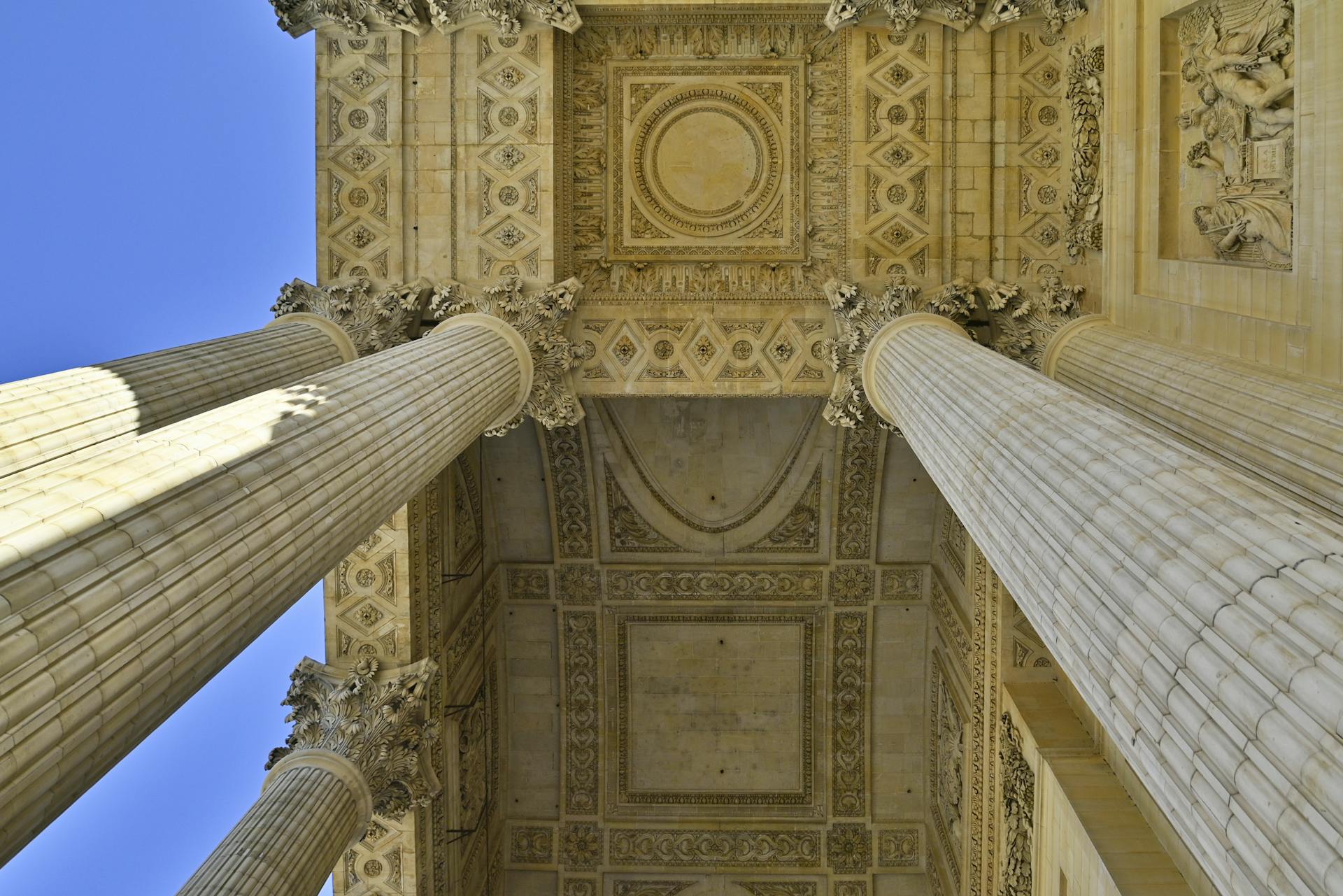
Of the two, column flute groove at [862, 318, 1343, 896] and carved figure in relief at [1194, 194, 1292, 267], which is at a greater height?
carved figure in relief at [1194, 194, 1292, 267]

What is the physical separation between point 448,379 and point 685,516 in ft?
23.8

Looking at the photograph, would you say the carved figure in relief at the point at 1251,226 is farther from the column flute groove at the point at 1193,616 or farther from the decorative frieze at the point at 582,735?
the decorative frieze at the point at 582,735

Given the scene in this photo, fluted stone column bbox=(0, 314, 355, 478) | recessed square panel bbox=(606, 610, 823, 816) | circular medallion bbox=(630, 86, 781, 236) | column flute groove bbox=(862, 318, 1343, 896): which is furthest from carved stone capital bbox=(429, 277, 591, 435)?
column flute groove bbox=(862, 318, 1343, 896)

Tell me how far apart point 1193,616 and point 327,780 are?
27.9 feet

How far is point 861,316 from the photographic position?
1177 centimetres

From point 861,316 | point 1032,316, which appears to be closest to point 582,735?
point 861,316

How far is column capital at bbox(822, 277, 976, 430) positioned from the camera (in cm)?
1152

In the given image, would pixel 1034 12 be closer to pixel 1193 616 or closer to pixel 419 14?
pixel 419 14

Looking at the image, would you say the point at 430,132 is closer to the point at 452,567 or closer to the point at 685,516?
A: the point at 452,567

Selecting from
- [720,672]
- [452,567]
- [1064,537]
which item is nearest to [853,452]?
[720,672]

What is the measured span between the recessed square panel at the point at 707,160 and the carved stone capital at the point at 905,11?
103cm

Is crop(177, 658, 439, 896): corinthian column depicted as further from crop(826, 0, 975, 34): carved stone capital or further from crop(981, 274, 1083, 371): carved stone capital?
crop(826, 0, 975, 34): carved stone capital

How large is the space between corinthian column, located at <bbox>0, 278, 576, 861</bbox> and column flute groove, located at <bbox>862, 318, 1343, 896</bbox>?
13.7 feet

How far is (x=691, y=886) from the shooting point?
15859 millimetres
